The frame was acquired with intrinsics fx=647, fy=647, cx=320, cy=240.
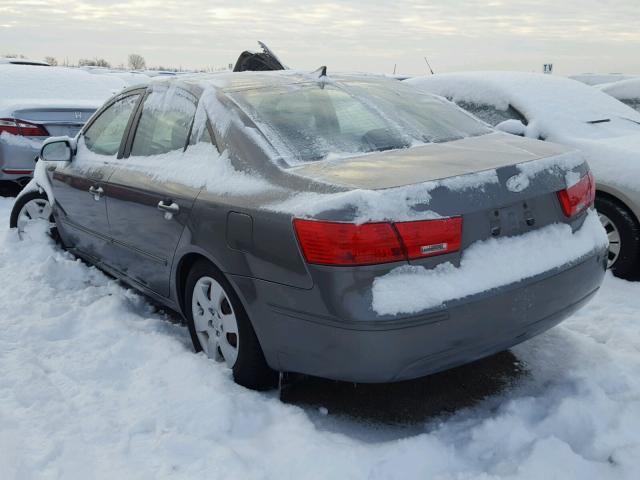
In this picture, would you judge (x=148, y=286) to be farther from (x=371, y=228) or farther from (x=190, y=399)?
(x=371, y=228)

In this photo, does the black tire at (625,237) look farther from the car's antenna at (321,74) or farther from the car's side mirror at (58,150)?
the car's side mirror at (58,150)

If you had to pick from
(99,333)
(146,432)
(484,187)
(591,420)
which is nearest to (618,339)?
(591,420)

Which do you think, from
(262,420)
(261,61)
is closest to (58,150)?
(261,61)

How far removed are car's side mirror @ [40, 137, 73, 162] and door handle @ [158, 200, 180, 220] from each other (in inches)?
64.2

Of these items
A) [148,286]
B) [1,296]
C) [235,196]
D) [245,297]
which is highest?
[235,196]

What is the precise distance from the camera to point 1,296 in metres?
4.30

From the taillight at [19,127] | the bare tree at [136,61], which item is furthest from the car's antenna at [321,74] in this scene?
the bare tree at [136,61]

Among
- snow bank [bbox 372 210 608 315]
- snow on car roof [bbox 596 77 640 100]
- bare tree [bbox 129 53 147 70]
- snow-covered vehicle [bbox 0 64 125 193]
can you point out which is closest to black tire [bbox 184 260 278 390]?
snow bank [bbox 372 210 608 315]

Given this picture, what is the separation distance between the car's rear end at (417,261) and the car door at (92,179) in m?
1.77

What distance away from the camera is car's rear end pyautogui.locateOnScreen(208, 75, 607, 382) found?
232 centimetres

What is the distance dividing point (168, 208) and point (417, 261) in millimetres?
1451

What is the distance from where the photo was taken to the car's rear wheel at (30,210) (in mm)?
5395

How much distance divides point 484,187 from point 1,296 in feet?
11.0

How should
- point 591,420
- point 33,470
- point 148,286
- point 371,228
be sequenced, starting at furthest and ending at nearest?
point 148,286 → point 591,420 → point 33,470 → point 371,228
